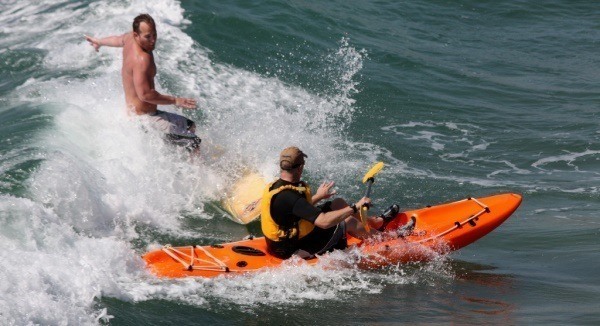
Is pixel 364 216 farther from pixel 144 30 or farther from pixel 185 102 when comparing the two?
pixel 144 30

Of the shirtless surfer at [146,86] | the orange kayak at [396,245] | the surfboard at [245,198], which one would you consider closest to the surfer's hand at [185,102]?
the shirtless surfer at [146,86]

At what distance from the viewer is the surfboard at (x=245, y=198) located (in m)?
8.96

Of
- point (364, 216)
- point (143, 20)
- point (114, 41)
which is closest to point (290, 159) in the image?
point (364, 216)

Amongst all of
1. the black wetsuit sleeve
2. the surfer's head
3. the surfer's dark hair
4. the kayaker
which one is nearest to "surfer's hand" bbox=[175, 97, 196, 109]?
the surfer's head

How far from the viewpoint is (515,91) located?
14.6m

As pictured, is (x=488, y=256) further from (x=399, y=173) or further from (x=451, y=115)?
(x=451, y=115)

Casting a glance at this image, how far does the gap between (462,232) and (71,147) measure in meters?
4.14

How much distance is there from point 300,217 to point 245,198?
90.7 inches

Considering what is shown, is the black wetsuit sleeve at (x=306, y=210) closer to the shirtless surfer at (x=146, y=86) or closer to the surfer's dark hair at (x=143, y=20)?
the shirtless surfer at (x=146, y=86)

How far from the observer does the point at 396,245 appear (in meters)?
7.74

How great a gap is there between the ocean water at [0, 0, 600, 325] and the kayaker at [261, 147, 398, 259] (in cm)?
18

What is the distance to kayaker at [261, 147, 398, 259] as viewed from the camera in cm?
693

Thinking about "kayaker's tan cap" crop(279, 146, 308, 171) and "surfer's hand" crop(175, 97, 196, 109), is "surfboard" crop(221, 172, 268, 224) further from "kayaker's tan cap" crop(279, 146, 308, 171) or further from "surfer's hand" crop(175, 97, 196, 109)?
"kayaker's tan cap" crop(279, 146, 308, 171)

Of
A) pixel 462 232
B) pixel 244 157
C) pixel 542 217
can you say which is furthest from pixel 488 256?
pixel 244 157
